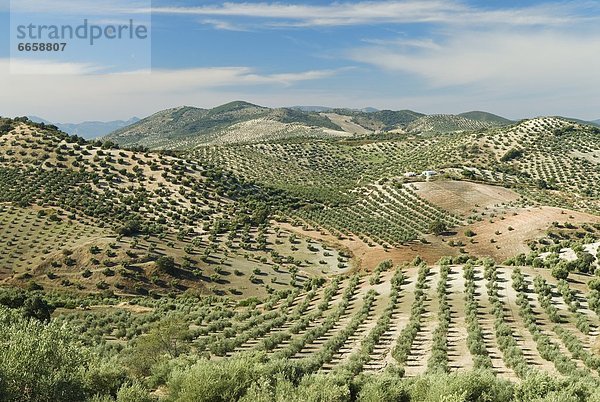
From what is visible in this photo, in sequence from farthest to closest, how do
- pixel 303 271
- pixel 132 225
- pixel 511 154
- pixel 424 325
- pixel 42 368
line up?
1. pixel 511 154
2. pixel 132 225
3. pixel 303 271
4. pixel 424 325
5. pixel 42 368

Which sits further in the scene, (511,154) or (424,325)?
(511,154)

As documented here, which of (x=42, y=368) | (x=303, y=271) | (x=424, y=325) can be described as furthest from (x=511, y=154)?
(x=42, y=368)

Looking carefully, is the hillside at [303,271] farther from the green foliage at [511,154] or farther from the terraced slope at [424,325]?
the green foliage at [511,154]

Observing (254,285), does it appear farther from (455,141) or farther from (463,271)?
(455,141)

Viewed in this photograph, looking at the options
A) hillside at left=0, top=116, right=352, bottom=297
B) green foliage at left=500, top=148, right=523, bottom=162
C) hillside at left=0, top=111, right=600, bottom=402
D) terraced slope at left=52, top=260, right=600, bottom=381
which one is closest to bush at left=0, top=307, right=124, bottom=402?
hillside at left=0, top=111, right=600, bottom=402

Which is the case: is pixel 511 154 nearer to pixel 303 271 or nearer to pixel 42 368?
pixel 303 271

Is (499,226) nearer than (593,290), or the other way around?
(593,290)

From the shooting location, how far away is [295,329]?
1186 inches

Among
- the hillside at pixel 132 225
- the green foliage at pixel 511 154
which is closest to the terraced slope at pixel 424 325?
the hillside at pixel 132 225

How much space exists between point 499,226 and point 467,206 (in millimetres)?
11476

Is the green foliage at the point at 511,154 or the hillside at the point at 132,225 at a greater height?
the green foliage at the point at 511,154

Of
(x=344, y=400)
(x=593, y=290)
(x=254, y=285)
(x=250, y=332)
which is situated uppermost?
(x=344, y=400)

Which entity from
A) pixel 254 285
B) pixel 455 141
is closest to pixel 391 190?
pixel 254 285

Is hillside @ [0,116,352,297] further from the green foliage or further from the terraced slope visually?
the green foliage
